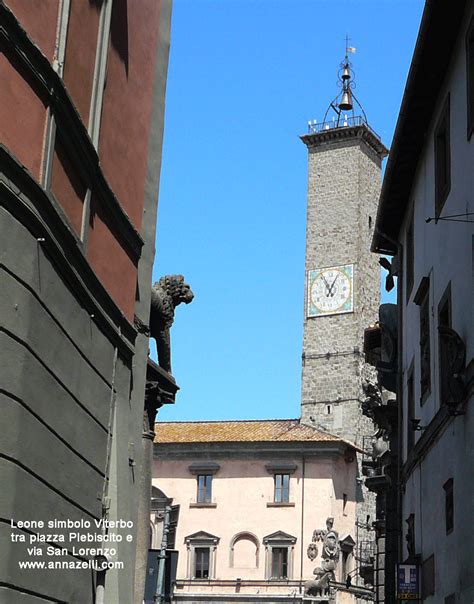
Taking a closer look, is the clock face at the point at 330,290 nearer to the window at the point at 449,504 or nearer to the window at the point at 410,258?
the window at the point at 410,258

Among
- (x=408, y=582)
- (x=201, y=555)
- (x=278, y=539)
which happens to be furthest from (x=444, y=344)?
(x=201, y=555)

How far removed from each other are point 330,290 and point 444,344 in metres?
47.8

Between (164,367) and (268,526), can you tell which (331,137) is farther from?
(164,367)

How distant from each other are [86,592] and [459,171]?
29.3 feet

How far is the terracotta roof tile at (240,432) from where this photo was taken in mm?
57344

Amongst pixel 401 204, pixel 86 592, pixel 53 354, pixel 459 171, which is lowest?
pixel 86 592

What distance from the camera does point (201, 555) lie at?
185ft

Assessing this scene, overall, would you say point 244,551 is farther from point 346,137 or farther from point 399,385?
point 399,385

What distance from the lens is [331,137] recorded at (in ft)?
223

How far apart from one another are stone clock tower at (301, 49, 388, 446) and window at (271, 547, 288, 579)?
835 centimetres

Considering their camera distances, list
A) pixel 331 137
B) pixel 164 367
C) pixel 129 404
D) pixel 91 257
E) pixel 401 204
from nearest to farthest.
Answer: pixel 91 257
pixel 129 404
pixel 164 367
pixel 401 204
pixel 331 137

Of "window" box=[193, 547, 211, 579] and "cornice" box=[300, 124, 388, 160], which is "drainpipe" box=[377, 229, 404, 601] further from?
"cornice" box=[300, 124, 388, 160]

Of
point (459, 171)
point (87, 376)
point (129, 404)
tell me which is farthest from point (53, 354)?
point (459, 171)

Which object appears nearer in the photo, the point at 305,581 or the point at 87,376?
the point at 87,376
